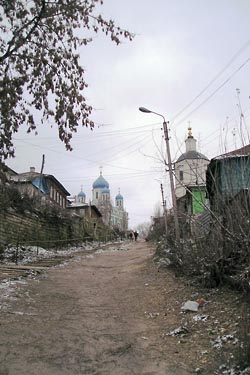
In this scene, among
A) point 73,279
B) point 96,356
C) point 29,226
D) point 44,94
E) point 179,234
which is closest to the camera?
point 96,356

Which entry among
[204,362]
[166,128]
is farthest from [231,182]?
[166,128]

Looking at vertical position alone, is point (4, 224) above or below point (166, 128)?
below

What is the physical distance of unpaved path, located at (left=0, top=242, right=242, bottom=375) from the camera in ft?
18.0

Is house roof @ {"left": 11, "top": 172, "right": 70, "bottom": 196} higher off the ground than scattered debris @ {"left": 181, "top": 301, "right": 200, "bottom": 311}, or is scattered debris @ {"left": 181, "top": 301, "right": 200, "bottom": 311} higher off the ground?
house roof @ {"left": 11, "top": 172, "right": 70, "bottom": 196}

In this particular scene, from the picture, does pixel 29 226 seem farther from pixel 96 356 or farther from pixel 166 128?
pixel 96 356

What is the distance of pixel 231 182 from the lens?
29.1ft

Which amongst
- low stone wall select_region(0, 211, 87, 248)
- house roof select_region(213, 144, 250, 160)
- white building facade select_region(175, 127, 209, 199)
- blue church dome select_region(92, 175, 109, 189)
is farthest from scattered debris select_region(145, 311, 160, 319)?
blue church dome select_region(92, 175, 109, 189)

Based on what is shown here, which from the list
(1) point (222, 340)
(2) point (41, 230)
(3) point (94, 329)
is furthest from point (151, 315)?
(2) point (41, 230)

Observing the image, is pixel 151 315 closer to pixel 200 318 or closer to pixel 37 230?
pixel 200 318

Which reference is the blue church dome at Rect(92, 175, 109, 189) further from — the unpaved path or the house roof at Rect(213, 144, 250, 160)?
the house roof at Rect(213, 144, 250, 160)

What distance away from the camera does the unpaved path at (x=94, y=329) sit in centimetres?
548

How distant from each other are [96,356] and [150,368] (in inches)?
34.5

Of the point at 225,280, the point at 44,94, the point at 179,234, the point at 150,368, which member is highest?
the point at 44,94

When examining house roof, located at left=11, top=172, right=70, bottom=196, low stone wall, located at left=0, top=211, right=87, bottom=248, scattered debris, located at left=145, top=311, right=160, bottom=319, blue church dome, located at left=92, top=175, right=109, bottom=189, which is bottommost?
scattered debris, located at left=145, top=311, right=160, bottom=319
